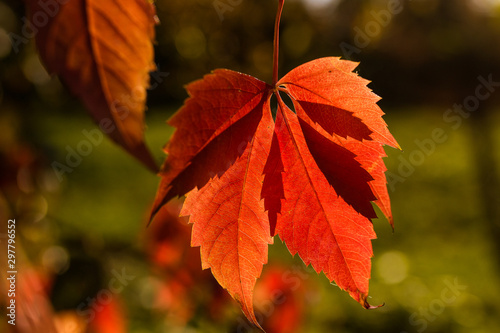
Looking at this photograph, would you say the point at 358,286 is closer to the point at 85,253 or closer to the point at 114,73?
the point at 114,73

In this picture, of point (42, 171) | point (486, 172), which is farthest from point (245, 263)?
point (486, 172)

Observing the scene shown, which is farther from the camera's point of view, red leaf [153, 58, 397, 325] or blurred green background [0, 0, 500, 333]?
Answer: blurred green background [0, 0, 500, 333]

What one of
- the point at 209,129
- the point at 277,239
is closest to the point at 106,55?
the point at 209,129

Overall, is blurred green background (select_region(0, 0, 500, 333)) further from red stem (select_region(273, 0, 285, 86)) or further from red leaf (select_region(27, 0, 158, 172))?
red stem (select_region(273, 0, 285, 86))

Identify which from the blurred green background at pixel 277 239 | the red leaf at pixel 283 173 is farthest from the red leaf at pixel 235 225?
the blurred green background at pixel 277 239

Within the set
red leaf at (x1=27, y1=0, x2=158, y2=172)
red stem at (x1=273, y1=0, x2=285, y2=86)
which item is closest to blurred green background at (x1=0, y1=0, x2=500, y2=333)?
red leaf at (x1=27, y1=0, x2=158, y2=172)
